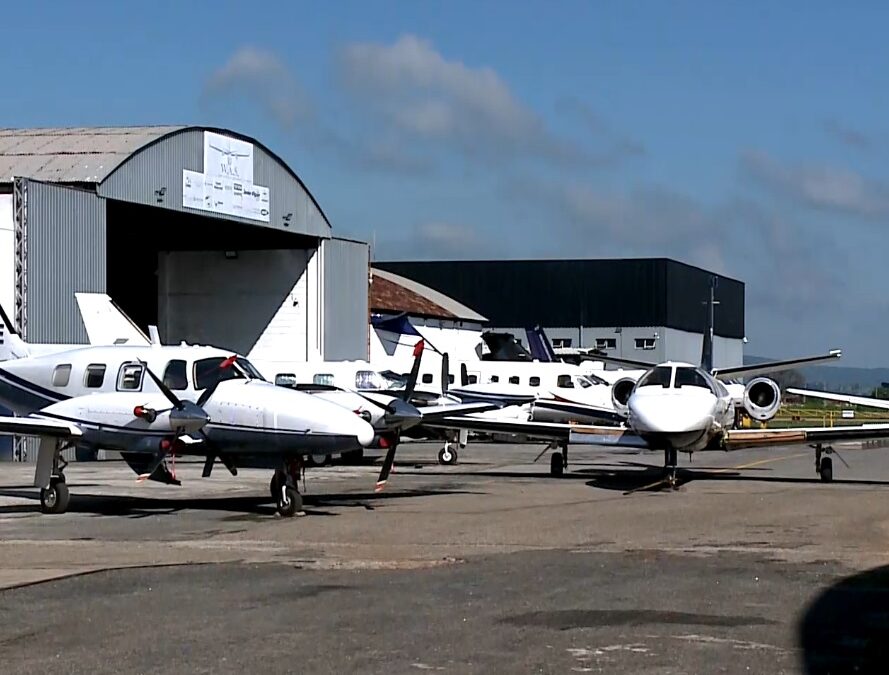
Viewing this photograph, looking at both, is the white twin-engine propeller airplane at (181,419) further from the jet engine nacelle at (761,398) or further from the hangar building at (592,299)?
the hangar building at (592,299)

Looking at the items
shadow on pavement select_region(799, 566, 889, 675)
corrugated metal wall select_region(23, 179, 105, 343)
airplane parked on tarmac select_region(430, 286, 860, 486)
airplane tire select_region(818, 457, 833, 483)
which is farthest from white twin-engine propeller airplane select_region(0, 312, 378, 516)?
corrugated metal wall select_region(23, 179, 105, 343)

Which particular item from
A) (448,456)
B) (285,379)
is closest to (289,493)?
(448,456)

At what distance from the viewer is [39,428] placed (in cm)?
1977

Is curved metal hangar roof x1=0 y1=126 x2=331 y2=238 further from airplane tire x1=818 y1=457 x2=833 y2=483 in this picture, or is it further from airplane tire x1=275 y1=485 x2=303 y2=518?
airplane tire x1=818 y1=457 x2=833 y2=483

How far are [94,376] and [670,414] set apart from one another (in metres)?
9.68

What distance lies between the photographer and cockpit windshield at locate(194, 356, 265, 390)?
66.1 ft

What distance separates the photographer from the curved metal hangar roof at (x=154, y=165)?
125 feet

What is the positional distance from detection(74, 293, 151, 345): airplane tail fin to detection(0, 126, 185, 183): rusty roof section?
381 cm

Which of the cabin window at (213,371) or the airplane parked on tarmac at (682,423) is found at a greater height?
the cabin window at (213,371)

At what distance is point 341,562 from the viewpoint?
577 inches

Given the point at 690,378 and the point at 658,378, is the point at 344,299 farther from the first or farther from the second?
the point at 690,378

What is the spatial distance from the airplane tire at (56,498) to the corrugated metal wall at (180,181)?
18443 millimetres

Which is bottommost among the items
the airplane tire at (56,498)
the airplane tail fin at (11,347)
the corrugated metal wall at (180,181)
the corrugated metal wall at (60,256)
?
the airplane tire at (56,498)

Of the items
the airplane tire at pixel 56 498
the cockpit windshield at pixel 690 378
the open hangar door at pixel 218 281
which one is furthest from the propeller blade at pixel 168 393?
the open hangar door at pixel 218 281
